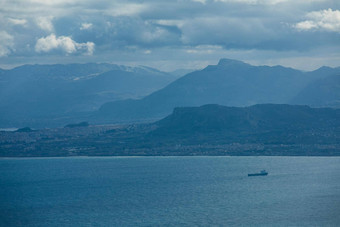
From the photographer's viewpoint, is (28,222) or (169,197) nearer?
(28,222)

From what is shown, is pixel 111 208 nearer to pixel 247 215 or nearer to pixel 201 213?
pixel 201 213

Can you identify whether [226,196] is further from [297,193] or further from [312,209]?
[312,209]

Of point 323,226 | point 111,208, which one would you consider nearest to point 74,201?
point 111,208

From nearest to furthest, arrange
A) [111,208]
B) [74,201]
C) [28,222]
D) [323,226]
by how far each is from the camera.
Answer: [323,226] → [28,222] → [111,208] → [74,201]

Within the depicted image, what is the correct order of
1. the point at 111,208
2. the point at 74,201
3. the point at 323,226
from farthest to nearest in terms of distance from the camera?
1. the point at 74,201
2. the point at 111,208
3. the point at 323,226

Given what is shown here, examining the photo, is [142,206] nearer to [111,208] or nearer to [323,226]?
[111,208]

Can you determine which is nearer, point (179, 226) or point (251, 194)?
point (179, 226)

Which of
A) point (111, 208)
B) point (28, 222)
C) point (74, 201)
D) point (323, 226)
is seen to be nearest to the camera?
point (323, 226)

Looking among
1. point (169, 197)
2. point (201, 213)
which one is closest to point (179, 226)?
point (201, 213)
